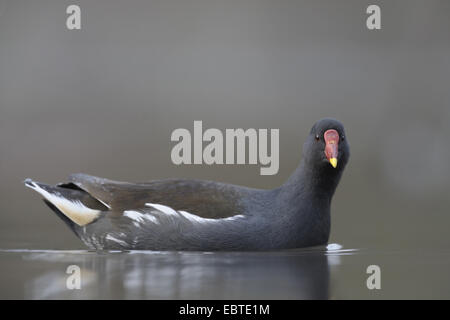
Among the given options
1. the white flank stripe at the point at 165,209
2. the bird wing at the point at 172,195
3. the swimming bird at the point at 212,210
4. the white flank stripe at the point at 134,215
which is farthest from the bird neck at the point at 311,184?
the white flank stripe at the point at 134,215

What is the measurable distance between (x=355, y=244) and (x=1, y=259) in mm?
3934

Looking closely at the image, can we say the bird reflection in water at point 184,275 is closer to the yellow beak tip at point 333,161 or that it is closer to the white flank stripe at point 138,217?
the white flank stripe at point 138,217

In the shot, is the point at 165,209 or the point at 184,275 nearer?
the point at 184,275

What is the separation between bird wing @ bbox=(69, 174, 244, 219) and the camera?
316 inches

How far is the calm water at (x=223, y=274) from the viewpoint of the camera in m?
6.22

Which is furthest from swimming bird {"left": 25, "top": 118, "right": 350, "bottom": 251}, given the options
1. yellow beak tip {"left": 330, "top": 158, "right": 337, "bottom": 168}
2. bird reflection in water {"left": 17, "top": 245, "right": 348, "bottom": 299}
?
bird reflection in water {"left": 17, "top": 245, "right": 348, "bottom": 299}

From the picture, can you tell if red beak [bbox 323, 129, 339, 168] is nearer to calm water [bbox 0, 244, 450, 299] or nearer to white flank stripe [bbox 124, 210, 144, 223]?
calm water [bbox 0, 244, 450, 299]

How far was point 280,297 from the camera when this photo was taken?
6.11 metres

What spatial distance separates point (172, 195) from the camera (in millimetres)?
8242

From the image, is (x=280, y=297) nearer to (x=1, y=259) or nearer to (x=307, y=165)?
(x=307, y=165)

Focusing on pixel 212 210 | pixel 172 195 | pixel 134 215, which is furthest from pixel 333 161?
pixel 134 215

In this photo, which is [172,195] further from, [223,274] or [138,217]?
[223,274]

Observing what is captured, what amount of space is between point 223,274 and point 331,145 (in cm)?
203

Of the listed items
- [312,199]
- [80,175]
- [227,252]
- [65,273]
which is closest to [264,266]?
[227,252]
